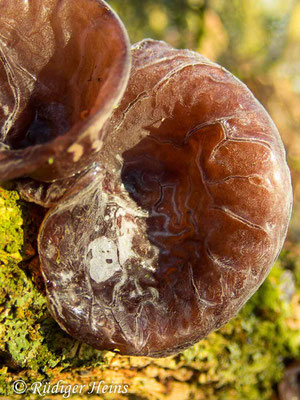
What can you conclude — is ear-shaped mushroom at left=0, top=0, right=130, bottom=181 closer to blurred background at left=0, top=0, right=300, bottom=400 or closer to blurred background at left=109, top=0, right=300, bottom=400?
blurred background at left=0, top=0, right=300, bottom=400

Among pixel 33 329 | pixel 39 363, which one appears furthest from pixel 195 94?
pixel 39 363

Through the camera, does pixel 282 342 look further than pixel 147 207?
Yes

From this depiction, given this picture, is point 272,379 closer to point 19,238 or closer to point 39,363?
point 39,363

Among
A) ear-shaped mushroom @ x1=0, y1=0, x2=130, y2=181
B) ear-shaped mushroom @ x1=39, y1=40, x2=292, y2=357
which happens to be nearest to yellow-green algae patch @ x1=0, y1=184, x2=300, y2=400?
ear-shaped mushroom @ x1=39, y1=40, x2=292, y2=357

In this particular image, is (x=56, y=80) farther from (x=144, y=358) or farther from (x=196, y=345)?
(x=196, y=345)

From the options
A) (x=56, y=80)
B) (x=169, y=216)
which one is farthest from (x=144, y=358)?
(x=56, y=80)

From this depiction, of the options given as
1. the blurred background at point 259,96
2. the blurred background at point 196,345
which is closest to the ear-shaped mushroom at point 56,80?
the blurred background at point 196,345
